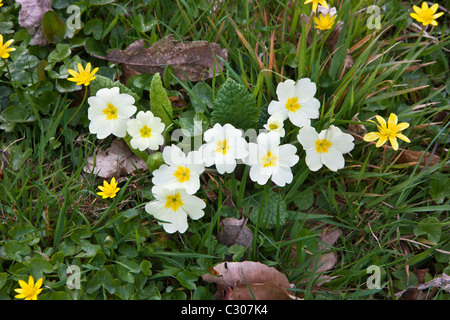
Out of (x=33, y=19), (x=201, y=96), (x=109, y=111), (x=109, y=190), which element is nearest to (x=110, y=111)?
(x=109, y=111)

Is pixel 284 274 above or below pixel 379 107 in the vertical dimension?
below

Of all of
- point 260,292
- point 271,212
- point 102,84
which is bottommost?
point 260,292

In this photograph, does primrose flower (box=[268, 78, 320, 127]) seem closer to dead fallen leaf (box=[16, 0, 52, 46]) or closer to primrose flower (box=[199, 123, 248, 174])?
primrose flower (box=[199, 123, 248, 174])

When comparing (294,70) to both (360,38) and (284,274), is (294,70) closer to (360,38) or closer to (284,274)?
(360,38)

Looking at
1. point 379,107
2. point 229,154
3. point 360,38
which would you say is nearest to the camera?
point 229,154

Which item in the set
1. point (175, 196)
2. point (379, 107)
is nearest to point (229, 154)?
point (175, 196)

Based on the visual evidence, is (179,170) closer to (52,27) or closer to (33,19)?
(52,27)
